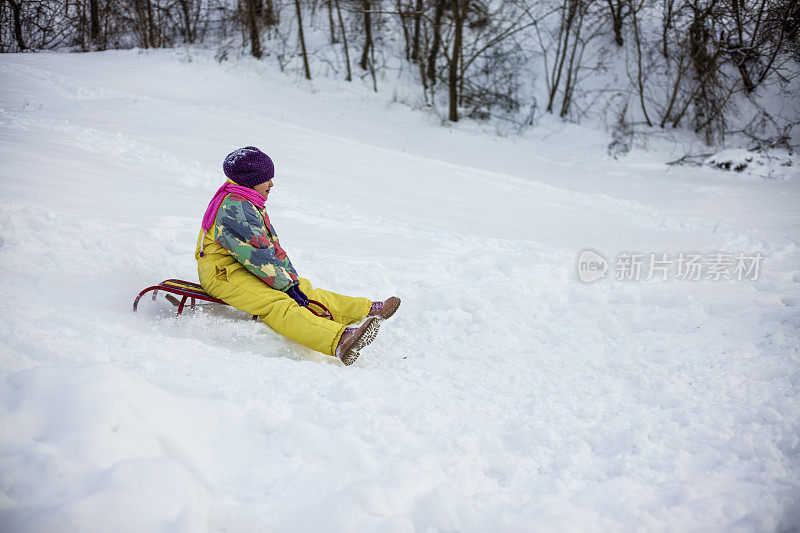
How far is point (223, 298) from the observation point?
10.4ft

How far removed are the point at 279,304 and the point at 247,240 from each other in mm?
420

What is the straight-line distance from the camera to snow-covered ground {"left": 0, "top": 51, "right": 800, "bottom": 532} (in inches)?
71.2

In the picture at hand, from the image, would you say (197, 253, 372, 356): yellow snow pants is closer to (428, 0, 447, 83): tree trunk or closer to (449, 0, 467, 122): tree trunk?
(449, 0, 467, 122): tree trunk

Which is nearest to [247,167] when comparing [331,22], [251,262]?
[251,262]

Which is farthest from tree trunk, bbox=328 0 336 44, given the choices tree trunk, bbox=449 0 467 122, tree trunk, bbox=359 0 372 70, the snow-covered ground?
the snow-covered ground

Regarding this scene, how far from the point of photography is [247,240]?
3080 millimetres

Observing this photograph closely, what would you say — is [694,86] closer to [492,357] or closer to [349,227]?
[349,227]

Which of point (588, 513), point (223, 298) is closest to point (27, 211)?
point (223, 298)

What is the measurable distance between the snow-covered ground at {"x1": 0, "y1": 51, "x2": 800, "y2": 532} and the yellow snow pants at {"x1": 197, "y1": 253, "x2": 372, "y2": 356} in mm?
158

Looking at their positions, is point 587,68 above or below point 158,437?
above

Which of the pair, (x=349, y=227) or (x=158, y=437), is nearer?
(x=158, y=437)

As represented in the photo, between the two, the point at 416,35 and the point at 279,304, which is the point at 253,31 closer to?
the point at 416,35

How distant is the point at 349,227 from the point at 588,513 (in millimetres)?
3931

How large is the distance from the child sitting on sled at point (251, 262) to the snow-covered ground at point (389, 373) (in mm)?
194
